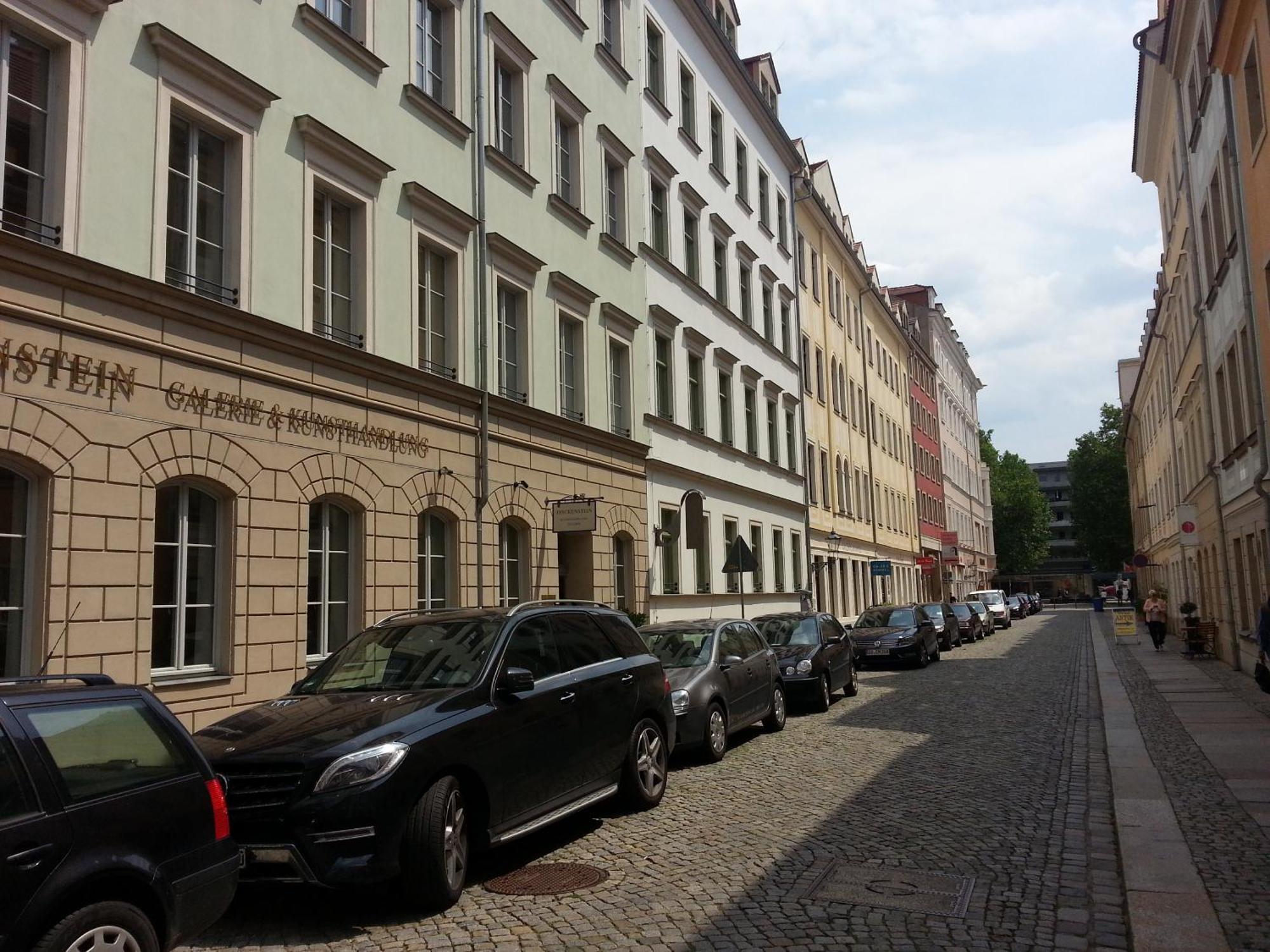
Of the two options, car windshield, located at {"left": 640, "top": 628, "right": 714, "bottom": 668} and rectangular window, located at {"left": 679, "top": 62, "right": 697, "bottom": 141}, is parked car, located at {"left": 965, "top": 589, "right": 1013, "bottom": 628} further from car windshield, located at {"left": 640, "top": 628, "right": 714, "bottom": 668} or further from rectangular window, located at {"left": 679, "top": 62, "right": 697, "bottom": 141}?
car windshield, located at {"left": 640, "top": 628, "right": 714, "bottom": 668}

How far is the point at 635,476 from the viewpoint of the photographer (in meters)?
21.1

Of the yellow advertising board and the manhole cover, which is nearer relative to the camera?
the manhole cover

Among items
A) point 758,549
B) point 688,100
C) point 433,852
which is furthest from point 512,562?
point 688,100

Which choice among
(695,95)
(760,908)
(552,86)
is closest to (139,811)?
(760,908)

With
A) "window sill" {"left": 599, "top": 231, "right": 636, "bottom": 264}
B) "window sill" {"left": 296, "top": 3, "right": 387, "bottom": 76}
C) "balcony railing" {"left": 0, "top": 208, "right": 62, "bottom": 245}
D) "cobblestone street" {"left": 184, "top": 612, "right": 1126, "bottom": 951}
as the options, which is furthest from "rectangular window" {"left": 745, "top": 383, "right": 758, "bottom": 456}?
"balcony railing" {"left": 0, "top": 208, "right": 62, "bottom": 245}

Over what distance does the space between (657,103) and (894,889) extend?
20240 mm

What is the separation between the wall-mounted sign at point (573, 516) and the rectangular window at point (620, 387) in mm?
3771

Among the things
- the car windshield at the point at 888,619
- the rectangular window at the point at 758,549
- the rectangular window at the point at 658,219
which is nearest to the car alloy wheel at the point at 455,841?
the rectangular window at the point at 658,219

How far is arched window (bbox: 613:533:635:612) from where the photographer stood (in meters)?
20.4

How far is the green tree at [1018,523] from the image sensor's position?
107375 mm

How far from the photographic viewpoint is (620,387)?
2130 centimetres

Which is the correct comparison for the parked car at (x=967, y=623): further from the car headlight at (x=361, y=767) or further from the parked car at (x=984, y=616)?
the car headlight at (x=361, y=767)

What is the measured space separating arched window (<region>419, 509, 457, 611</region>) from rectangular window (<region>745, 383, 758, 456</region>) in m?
15.2

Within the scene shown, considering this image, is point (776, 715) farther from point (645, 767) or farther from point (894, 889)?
point (894, 889)
